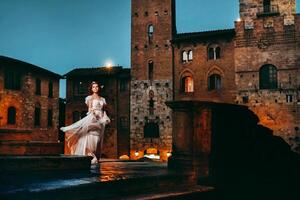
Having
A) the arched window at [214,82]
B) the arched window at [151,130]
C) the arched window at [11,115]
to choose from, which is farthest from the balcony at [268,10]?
the arched window at [11,115]

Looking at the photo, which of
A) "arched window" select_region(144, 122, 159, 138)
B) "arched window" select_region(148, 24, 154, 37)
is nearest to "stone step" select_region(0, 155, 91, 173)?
"arched window" select_region(144, 122, 159, 138)

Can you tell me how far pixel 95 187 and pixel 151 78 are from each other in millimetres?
24590

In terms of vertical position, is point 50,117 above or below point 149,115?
below

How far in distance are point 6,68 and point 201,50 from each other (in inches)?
653

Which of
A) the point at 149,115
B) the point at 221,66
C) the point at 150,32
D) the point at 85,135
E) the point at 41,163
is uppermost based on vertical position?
the point at 150,32

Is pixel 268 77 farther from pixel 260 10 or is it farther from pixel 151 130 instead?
pixel 151 130

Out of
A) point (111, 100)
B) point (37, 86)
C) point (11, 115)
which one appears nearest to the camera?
point (11, 115)

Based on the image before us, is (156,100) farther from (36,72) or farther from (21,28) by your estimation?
(21,28)

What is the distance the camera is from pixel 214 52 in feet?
87.7

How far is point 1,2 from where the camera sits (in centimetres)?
15700

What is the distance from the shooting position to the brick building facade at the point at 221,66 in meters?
24.2

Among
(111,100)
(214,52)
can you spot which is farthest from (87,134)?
(111,100)

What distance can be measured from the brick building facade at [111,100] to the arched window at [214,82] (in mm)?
8038

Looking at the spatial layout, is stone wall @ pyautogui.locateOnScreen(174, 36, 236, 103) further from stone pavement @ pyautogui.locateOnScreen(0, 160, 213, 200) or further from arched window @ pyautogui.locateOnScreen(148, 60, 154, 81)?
stone pavement @ pyautogui.locateOnScreen(0, 160, 213, 200)
